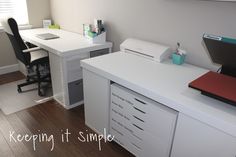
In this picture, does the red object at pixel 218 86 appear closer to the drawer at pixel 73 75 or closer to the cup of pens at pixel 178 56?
the cup of pens at pixel 178 56

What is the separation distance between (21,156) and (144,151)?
1.10 meters

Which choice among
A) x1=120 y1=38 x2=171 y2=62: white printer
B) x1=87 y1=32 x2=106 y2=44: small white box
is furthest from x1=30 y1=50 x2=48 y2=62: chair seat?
x1=120 y1=38 x2=171 y2=62: white printer

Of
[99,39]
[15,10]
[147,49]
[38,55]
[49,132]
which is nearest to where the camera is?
[147,49]

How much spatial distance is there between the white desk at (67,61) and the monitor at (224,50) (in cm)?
145

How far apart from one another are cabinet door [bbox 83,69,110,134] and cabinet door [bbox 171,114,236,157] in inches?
28.3

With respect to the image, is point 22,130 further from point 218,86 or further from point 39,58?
point 218,86

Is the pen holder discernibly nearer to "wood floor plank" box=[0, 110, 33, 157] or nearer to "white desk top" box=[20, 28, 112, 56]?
"white desk top" box=[20, 28, 112, 56]

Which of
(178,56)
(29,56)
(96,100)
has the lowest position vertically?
(96,100)

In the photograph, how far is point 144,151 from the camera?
1613 millimetres

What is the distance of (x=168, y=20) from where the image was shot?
1.92m

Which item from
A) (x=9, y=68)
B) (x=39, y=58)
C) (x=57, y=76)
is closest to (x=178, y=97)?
(x=57, y=76)

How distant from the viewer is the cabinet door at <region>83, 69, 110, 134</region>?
1789 millimetres

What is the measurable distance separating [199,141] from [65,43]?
75.6 inches

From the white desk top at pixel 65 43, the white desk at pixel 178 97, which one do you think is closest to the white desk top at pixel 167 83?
the white desk at pixel 178 97
